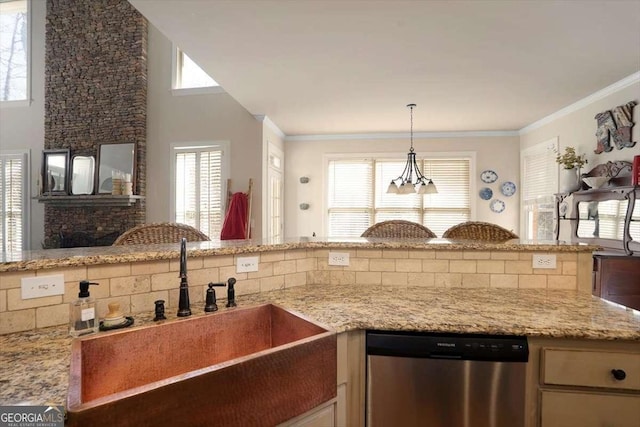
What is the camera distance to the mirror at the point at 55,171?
4.76 meters

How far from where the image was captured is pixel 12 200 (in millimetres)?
5168

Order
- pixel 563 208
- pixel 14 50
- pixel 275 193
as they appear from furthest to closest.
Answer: pixel 14 50, pixel 275 193, pixel 563 208

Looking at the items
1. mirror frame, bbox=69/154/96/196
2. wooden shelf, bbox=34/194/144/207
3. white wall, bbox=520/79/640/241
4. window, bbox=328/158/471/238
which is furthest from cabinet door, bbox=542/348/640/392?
mirror frame, bbox=69/154/96/196

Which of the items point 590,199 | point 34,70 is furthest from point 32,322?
point 34,70

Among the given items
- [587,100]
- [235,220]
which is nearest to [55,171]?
[235,220]

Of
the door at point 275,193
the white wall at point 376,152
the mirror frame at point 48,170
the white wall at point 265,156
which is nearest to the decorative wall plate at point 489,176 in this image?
the white wall at point 376,152

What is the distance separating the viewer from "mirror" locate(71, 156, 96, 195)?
4684 millimetres

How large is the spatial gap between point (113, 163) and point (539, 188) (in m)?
6.12

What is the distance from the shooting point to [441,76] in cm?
306

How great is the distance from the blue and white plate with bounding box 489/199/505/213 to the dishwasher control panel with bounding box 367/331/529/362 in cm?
461

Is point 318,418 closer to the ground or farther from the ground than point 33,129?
closer to the ground

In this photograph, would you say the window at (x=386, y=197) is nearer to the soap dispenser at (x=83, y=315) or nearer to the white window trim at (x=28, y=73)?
the soap dispenser at (x=83, y=315)

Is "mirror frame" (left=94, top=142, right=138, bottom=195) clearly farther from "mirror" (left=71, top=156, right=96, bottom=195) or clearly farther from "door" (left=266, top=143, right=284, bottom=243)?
"door" (left=266, top=143, right=284, bottom=243)

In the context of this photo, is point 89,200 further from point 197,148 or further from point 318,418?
point 318,418
